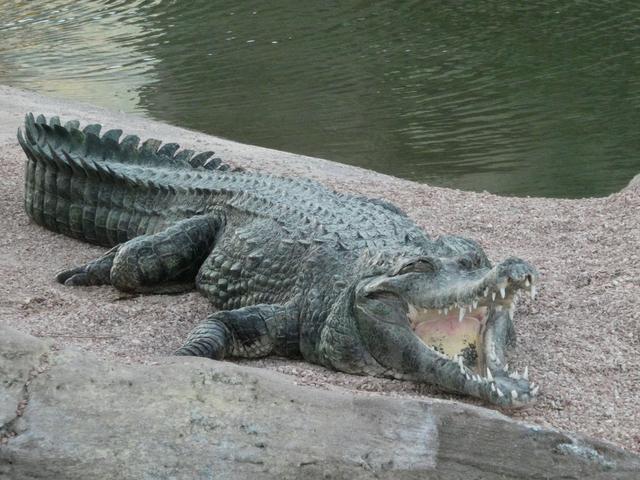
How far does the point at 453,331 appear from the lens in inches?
159

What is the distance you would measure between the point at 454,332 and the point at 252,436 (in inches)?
48.3

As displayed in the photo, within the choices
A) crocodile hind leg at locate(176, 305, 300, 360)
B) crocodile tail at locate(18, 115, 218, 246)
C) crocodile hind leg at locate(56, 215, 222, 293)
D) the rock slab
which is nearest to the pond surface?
crocodile tail at locate(18, 115, 218, 246)

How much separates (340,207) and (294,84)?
8.14 meters

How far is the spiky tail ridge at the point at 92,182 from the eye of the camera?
5922mm

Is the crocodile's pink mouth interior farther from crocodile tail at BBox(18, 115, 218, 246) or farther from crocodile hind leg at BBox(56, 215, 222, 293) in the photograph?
crocodile tail at BBox(18, 115, 218, 246)

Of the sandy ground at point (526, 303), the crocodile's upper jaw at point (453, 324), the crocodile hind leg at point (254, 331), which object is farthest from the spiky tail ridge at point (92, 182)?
the crocodile's upper jaw at point (453, 324)

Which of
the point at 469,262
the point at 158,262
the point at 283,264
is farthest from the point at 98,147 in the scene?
the point at 469,262

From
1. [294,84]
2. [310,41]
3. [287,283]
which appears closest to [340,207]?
[287,283]

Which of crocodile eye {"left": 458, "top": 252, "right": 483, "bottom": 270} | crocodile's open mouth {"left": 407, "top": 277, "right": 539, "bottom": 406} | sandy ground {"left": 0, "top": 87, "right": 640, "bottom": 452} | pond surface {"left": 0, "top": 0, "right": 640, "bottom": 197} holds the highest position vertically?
crocodile eye {"left": 458, "top": 252, "right": 483, "bottom": 270}

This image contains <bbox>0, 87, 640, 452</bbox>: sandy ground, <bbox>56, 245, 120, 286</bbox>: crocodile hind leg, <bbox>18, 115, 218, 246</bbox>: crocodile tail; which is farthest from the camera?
<bbox>18, 115, 218, 246</bbox>: crocodile tail

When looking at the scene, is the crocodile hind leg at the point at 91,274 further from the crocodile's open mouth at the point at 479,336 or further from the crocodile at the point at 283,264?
the crocodile's open mouth at the point at 479,336

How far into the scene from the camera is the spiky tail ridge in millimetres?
5922

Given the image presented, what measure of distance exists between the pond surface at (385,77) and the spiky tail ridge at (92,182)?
3719 millimetres

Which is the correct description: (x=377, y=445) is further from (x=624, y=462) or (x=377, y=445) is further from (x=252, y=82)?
(x=252, y=82)
